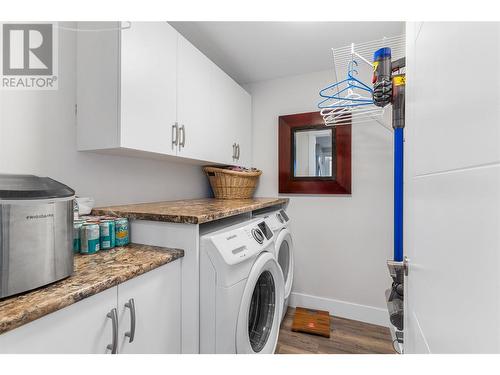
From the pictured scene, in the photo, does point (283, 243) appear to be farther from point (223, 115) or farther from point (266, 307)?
point (223, 115)

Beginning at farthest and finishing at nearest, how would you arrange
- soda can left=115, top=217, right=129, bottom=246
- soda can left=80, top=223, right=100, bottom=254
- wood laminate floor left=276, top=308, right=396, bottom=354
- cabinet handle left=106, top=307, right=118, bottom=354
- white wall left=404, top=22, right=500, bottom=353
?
1. wood laminate floor left=276, top=308, right=396, bottom=354
2. soda can left=115, top=217, right=129, bottom=246
3. soda can left=80, top=223, right=100, bottom=254
4. cabinet handle left=106, top=307, right=118, bottom=354
5. white wall left=404, top=22, right=500, bottom=353

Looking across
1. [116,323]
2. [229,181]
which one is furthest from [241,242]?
[229,181]

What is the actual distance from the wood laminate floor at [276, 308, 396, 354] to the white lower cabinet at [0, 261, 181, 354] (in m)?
1.04

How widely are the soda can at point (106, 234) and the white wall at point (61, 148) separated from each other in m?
0.40

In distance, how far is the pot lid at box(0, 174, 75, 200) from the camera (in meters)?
0.62

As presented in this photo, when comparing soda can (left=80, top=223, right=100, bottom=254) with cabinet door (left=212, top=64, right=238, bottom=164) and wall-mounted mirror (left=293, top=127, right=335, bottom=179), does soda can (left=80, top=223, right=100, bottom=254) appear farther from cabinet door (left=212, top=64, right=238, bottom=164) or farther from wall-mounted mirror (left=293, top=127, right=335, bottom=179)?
wall-mounted mirror (left=293, top=127, right=335, bottom=179)

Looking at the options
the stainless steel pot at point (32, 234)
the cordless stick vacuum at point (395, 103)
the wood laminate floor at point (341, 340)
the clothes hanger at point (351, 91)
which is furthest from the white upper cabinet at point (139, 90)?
the wood laminate floor at point (341, 340)

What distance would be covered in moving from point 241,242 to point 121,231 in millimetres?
562

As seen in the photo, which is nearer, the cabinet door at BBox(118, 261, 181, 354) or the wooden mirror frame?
the cabinet door at BBox(118, 261, 181, 354)

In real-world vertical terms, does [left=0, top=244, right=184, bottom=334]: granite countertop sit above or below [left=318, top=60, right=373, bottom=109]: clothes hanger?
below

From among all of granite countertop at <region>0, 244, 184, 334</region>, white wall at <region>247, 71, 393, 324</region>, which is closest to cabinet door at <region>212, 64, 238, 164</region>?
white wall at <region>247, 71, 393, 324</region>
